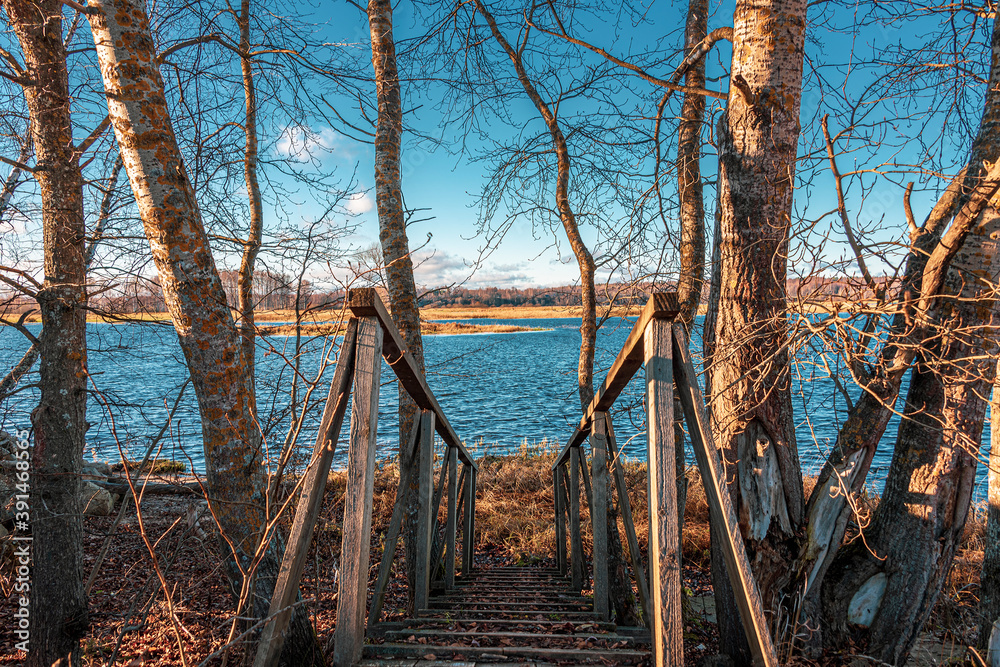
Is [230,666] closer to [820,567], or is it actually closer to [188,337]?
[188,337]

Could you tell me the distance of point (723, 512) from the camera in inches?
75.1

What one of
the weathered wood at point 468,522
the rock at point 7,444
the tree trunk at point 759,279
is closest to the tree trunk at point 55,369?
the rock at point 7,444

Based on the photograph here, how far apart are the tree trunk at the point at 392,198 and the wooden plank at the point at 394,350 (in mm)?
1080

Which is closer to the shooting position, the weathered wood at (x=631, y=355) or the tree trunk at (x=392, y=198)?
the weathered wood at (x=631, y=355)

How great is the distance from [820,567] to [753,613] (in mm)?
1585

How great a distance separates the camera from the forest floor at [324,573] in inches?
120

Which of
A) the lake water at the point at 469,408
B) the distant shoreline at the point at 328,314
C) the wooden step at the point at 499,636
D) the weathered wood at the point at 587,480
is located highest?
the distant shoreline at the point at 328,314

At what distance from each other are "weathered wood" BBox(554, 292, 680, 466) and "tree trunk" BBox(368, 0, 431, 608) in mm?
1766

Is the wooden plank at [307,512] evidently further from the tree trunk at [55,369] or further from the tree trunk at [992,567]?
the tree trunk at [992,567]

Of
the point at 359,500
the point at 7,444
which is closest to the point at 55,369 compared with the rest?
the point at 359,500

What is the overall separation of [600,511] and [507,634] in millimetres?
1460

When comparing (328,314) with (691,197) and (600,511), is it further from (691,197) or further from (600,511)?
(691,197)

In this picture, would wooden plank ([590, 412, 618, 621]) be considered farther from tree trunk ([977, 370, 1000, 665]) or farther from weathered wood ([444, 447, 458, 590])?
tree trunk ([977, 370, 1000, 665])

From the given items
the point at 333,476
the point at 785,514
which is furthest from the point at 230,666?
the point at 333,476
